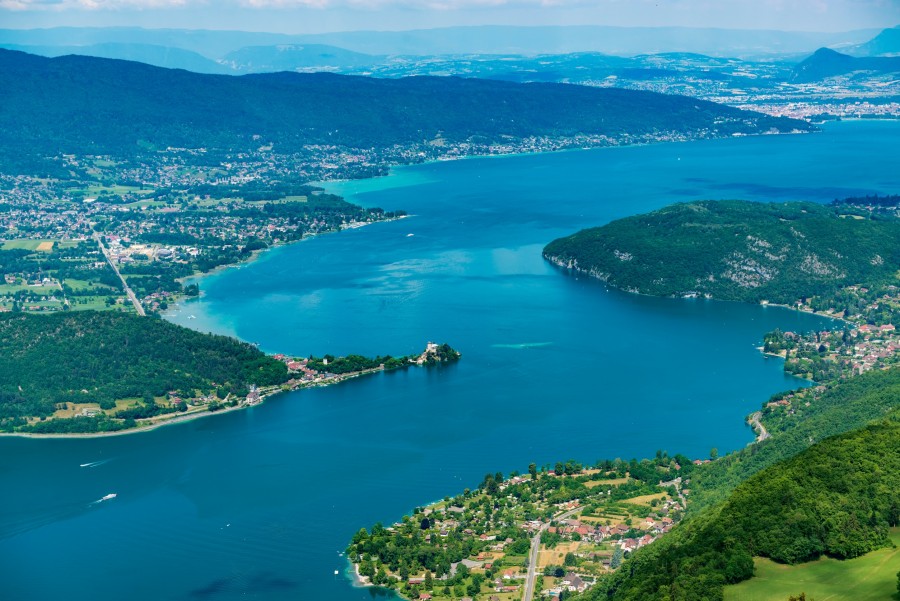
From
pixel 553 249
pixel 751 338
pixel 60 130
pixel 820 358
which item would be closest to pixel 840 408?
pixel 820 358

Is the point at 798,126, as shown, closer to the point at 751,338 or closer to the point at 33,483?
the point at 751,338

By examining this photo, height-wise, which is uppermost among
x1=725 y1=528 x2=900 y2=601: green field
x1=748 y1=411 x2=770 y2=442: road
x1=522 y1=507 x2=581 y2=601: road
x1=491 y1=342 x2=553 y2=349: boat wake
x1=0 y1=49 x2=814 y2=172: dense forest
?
x1=0 y1=49 x2=814 y2=172: dense forest

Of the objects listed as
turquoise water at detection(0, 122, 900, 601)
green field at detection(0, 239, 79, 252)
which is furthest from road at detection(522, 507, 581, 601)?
green field at detection(0, 239, 79, 252)

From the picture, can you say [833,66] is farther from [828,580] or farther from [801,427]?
[828,580]

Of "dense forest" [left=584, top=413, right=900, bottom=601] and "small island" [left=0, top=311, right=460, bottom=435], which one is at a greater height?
"dense forest" [left=584, top=413, right=900, bottom=601]

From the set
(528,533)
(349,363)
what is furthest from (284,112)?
(528,533)

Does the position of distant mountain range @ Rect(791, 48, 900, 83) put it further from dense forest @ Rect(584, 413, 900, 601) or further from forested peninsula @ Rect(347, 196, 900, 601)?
dense forest @ Rect(584, 413, 900, 601)
